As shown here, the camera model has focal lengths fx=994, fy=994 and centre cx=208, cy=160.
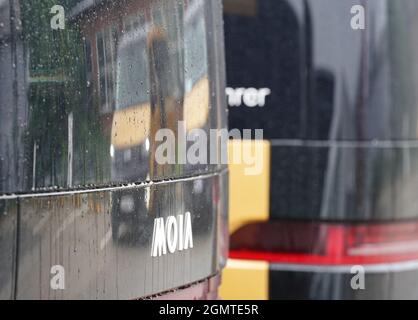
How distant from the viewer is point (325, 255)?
15.3 ft

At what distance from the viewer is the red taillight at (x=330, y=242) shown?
4609 mm

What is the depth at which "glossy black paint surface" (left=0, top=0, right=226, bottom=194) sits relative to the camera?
210 cm

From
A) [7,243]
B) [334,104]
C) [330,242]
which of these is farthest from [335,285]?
[7,243]

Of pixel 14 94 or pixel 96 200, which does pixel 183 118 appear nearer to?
pixel 96 200

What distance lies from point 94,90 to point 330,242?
8.35 ft

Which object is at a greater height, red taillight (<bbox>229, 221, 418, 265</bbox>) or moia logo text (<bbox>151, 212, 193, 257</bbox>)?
moia logo text (<bbox>151, 212, 193, 257</bbox>)

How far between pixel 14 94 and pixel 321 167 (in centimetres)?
262

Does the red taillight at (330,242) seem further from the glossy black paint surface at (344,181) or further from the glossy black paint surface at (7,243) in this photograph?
the glossy black paint surface at (7,243)

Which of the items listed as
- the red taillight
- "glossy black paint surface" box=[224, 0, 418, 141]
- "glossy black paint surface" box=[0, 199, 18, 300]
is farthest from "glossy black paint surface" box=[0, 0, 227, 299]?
the red taillight

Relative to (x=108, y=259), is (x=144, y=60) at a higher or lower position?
higher

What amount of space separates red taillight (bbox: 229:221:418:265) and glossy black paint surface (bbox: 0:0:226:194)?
1986mm

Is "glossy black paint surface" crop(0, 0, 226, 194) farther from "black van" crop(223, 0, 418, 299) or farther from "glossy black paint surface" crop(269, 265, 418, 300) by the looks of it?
"glossy black paint surface" crop(269, 265, 418, 300)

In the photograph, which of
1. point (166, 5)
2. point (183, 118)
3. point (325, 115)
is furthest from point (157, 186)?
point (325, 115)

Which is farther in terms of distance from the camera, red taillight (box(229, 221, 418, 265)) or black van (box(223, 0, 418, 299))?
red taillight (box(229, 221, 418, 265))
